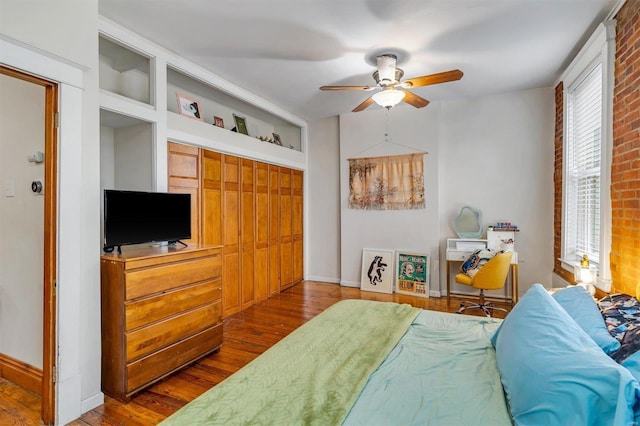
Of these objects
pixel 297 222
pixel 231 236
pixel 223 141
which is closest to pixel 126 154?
pixel 223 141

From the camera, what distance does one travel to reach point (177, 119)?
3.21 m

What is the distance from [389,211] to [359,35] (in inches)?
110

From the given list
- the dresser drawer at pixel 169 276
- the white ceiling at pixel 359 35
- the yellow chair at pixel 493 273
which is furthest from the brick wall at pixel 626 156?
the dresser drawer at pixel 169 276

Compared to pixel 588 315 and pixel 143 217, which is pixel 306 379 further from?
pixel 143 217

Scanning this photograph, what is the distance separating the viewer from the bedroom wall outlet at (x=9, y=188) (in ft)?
7.74

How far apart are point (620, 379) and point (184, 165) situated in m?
3.43

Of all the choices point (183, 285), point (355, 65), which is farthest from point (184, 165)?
point (355, 65)

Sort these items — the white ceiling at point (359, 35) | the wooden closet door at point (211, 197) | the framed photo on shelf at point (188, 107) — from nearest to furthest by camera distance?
the white ceiling at point (359, 35)
the framed photo on shelf at point (188, 107)
the wooden closet door at point (211, 197)

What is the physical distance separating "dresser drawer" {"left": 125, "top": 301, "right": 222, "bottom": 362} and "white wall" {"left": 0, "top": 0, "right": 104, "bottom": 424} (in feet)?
0.78

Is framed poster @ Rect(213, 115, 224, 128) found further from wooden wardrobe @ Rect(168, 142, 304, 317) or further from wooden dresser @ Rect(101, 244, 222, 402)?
wooden dresser @ Rect(101, 244, 222, 402)

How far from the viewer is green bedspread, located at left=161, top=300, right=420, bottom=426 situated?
1.07 meters

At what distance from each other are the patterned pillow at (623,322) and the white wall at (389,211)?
310 cm

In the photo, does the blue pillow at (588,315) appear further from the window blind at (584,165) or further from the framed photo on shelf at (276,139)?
the framed photo on shelf at (276,139)

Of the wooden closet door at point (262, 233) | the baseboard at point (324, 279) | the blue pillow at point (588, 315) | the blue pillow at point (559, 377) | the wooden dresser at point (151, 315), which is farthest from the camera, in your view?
the baseboard at point (324, 279)
